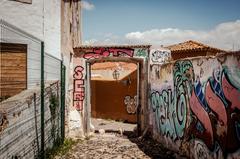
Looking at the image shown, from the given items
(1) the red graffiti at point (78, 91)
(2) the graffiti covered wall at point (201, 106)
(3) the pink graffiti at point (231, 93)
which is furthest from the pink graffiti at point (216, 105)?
(1) the red graffiti at point (78, 91)

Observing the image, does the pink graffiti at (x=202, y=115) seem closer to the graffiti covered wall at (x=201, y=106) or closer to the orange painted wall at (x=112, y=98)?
the graffiti covered wall at (x=201, y=106)

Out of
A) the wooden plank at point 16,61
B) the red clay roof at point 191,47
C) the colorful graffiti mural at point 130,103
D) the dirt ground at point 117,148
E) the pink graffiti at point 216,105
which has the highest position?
the red clay roof at point 191,47

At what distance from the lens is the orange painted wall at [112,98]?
66.1 ft

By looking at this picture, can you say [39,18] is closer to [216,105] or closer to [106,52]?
[106,52]

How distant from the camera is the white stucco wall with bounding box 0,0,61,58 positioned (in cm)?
1208

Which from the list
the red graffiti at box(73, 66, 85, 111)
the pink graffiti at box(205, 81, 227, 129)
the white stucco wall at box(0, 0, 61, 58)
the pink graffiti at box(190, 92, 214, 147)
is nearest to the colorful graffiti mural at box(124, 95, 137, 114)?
the red graffiti at box(73, 66, 85, 111)

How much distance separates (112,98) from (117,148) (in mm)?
9169

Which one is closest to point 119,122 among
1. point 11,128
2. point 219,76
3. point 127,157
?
point 127,157

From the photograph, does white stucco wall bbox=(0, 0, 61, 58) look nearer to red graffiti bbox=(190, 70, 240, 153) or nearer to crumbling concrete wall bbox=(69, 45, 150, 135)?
crumbling concrete wall bbox=(69, 45, 150, 135)

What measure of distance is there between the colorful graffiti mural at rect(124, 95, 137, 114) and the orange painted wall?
0.17 meters

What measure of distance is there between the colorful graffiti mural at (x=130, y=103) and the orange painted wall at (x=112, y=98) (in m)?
0.17

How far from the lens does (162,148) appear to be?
1123 cm

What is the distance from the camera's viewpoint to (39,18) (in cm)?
1252

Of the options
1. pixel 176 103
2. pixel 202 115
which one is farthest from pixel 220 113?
pixel 176 103
